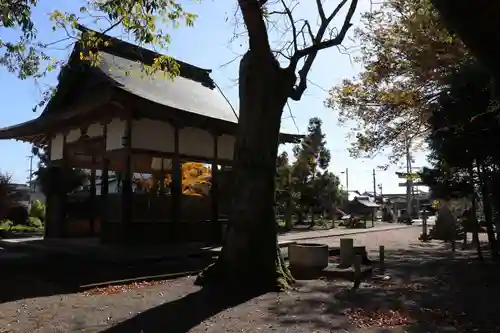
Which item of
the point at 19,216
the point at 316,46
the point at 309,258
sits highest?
the point at 316,46

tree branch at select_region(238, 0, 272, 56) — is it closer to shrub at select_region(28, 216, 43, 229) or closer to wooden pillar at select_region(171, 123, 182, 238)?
wooden pillar at select_region(171, 123, 182, 238)

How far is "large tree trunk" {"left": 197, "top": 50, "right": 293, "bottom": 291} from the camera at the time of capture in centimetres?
811

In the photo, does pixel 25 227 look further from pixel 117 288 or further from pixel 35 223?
pixel 117 288

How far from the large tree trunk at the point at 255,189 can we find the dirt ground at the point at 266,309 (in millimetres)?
574

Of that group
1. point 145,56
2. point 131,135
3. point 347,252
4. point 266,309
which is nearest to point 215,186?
point 131,135

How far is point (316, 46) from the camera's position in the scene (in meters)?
9.09

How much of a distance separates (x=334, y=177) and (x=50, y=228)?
26783mm

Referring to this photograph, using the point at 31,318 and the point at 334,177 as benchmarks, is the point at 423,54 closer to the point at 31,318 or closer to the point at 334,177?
the point at 31,318

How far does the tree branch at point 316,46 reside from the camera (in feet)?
29.6

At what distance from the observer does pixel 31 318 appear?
6.10 metres

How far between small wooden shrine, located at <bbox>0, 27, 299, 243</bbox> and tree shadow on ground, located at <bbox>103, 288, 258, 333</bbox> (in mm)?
6561

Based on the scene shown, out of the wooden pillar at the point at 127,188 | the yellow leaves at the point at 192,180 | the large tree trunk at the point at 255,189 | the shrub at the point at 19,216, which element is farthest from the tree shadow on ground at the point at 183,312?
the shrub at the point at 19,216

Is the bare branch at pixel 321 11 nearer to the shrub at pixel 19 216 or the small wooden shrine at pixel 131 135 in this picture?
the small wooden shrine at pixel 131 135

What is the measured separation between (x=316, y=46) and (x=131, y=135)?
670 centimetres
